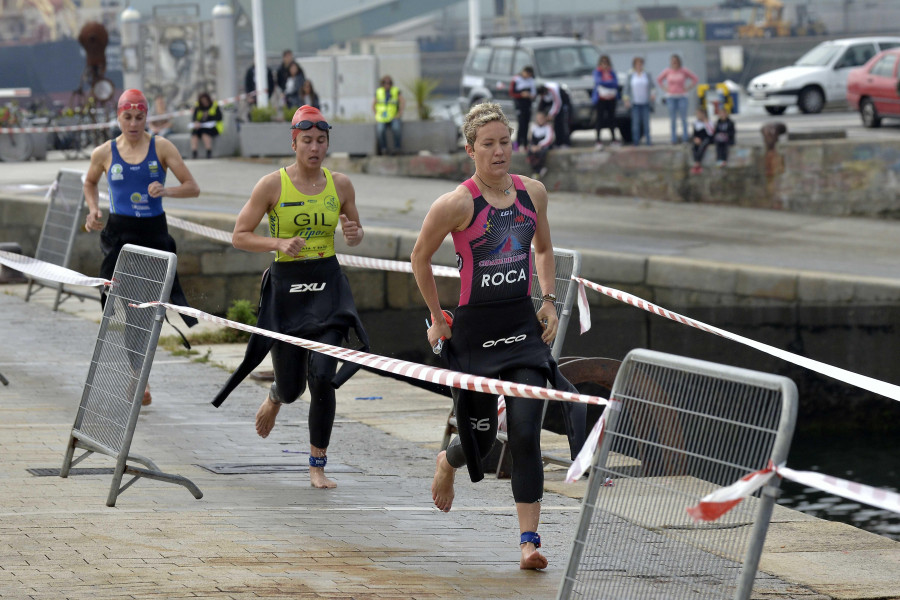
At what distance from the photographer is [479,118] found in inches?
208

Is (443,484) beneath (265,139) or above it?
beneath

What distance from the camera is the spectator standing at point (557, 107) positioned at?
22.1 m

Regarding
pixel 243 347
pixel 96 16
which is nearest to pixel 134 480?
pixel 243 347

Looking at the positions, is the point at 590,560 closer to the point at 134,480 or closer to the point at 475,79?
the point at 134,480

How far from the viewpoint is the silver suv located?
2456cm

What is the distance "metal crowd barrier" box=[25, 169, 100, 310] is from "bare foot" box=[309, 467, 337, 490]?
21.9 ft

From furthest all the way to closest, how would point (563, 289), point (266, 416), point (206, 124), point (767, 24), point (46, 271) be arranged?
point (767, 24) < point (206, 124) < point (46, 271) < point (563, 289) < point (266, 416)

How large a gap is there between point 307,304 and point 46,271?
7.45 ft

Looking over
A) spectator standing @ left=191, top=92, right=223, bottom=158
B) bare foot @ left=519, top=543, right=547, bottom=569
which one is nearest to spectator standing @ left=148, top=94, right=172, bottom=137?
spectator standing @ left=191, top=92, right=223, bottom=158

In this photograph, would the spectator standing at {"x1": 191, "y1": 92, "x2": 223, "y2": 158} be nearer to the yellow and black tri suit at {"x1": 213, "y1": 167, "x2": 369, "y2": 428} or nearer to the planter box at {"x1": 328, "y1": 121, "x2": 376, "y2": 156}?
the planter box at {"x1": 328, "y1": 121, "x2": 376, "y2": 156}

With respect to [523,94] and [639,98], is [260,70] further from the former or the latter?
[639,98]

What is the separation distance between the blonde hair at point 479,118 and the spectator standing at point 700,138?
1570 centimetres

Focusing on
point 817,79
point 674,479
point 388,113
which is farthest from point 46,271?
point 817,79

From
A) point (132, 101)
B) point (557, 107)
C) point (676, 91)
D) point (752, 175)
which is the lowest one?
point (752, 175)
